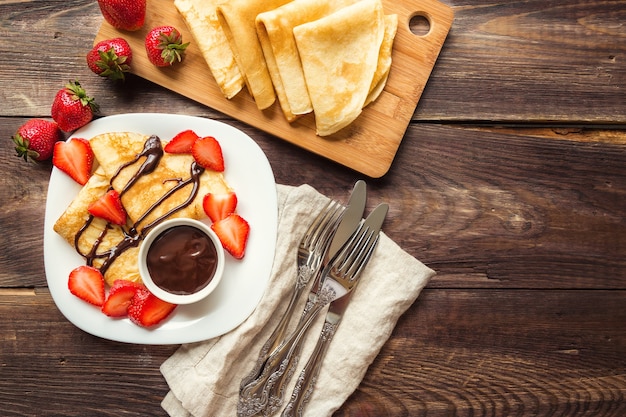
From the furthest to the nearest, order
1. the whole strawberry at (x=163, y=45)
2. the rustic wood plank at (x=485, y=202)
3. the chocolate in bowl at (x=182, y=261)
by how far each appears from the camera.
A: the rustic wood plank at (x=485, y=202) → the whole strawberry at (x=163, y=45) → the chocolate in bowl at (x=182, y=261)

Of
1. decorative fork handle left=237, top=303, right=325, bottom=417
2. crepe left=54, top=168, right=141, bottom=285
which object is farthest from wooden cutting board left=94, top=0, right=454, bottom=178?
decorative fork handle left=237, top=303, right=325, bottom=417

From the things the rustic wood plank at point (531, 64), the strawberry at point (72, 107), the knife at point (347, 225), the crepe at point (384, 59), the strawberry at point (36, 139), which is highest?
the rustic wood plank at point (531, 64)

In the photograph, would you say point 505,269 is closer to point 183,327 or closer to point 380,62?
point 380,62

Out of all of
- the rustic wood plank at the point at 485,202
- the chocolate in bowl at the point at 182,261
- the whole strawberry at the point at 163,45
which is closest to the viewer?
the chocolate in bowl at the point at 182,261

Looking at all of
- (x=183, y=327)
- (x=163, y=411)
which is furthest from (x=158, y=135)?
(x=163, y=411)

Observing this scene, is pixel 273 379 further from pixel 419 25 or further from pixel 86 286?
pixel 419 25

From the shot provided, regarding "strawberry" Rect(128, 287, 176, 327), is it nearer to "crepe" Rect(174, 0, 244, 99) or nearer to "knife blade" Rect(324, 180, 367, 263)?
"knife blade" Rect(324, 180, 367, 263)

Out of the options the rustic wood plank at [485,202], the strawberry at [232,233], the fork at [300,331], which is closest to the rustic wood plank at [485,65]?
the rustic wood plank at [485,202]

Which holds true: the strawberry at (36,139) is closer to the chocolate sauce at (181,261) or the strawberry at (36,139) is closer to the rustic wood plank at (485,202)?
the rustic wood plank at (485,202)
